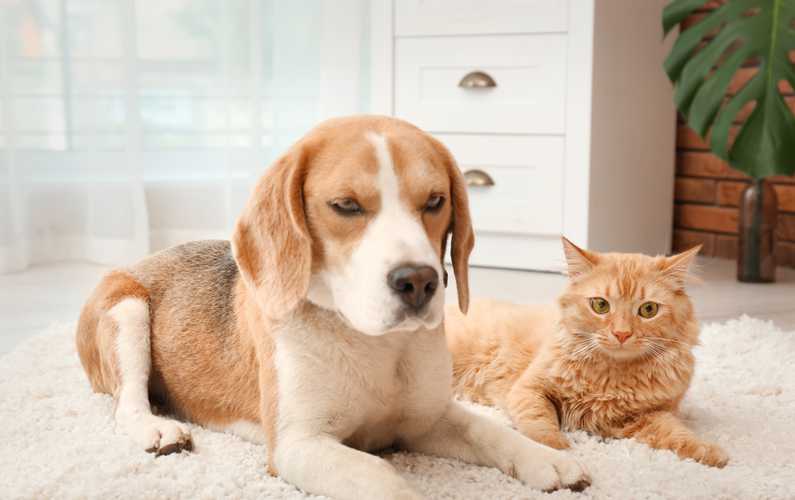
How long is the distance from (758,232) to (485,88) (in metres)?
1.27

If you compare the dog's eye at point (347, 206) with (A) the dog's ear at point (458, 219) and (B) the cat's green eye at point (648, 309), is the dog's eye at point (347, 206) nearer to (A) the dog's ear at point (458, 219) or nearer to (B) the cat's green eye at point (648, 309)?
(A) the dog's ear at point (458, 219)

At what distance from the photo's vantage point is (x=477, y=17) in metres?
3.96

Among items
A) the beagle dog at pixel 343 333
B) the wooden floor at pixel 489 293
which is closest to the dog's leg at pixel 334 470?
the beagle dog at pixel 343 333

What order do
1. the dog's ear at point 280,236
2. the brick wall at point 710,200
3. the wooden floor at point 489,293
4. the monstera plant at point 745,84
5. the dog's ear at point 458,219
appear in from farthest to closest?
the brick wall at point 710,200
the monstera plant at point 745,84
the wooden floor at point 489,293
the dog's ear at point 458,219
the dog's ear at point 280,236

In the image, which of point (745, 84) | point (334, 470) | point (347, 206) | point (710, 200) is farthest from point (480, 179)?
point (334, 470)

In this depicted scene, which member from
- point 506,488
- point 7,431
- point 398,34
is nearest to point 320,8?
point 398,34

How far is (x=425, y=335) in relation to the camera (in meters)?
1.79

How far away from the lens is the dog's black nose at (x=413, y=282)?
1.53 meters

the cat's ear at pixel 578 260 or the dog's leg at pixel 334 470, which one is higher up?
the cat's ear at pixel 578 260

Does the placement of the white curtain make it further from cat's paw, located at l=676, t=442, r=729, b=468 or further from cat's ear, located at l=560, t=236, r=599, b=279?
cat's paw, located at l=676, t=442, r=729, b=468

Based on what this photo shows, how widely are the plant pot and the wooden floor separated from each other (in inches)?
3.0

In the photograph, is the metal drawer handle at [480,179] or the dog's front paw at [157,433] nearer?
the dog's front paw at [157,433]

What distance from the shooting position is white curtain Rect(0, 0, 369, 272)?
12.6ft

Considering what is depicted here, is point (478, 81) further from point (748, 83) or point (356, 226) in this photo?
point (356, 226)
